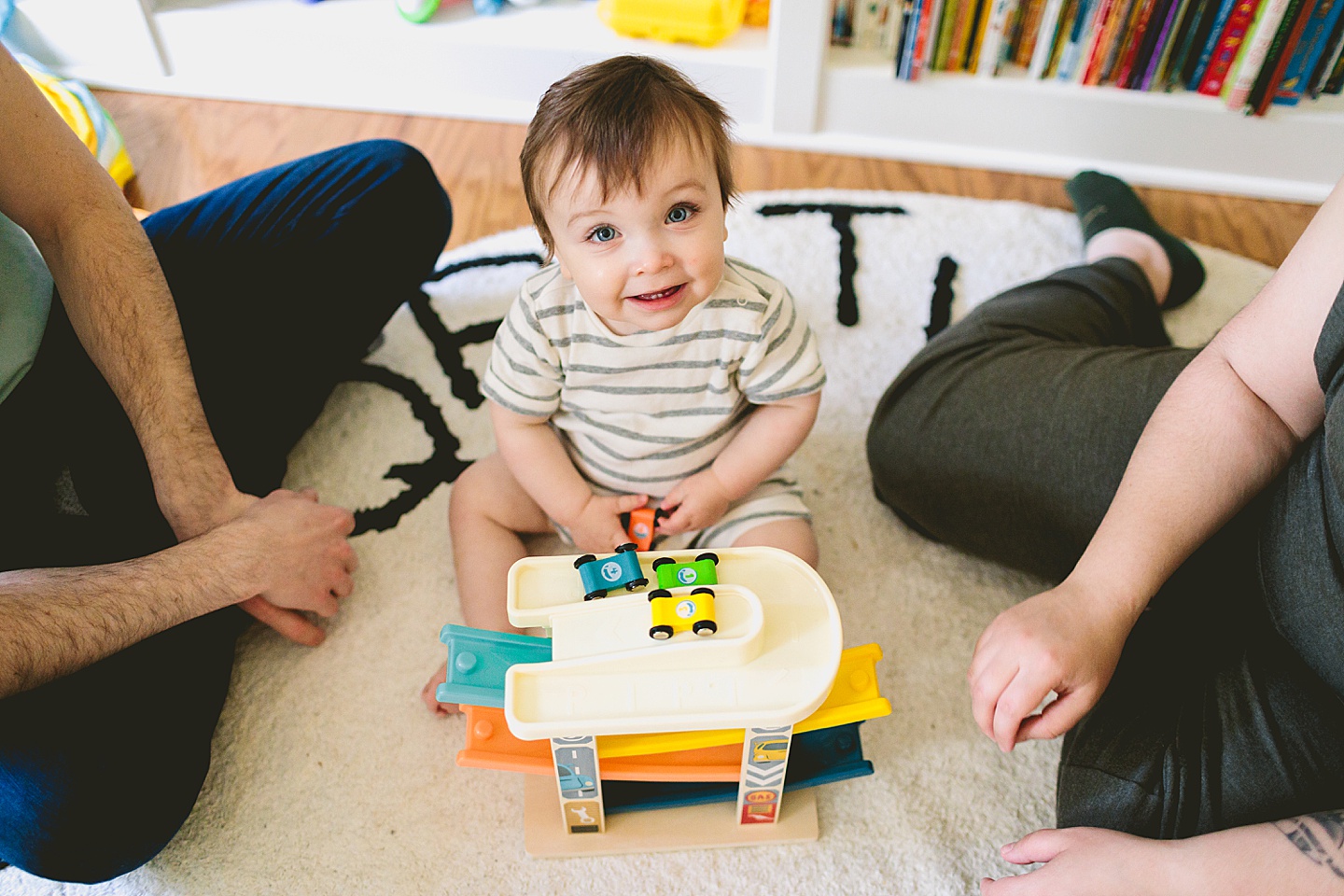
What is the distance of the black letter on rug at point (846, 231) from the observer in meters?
1.35

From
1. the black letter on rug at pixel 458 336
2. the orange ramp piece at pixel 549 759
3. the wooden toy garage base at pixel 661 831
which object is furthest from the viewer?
the black letter on rug at pixel 458 336

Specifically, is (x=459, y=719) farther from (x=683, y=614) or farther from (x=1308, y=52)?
(x=1308, y=52)

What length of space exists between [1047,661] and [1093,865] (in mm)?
167

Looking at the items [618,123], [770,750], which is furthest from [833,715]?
[618,123]

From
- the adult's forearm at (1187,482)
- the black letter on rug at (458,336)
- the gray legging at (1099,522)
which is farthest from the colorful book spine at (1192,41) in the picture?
the black letter on rug at (458,336)

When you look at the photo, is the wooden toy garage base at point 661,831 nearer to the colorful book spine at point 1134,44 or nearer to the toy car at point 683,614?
the toy car at point 683,614

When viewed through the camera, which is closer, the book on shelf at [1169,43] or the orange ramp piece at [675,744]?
the orange ramp piece at [675,744]

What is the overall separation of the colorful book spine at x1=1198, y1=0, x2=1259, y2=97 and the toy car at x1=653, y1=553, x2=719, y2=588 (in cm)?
133

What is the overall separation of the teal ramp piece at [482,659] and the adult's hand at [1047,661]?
341mm

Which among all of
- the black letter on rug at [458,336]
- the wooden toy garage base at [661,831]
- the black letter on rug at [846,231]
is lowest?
the wooden toy garage base at [661,831]

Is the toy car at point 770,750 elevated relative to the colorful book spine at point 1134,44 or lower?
lower

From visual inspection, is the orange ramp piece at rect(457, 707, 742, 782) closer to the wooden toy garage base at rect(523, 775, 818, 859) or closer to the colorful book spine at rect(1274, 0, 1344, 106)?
the wooden toy garage base at rect(523, 775, 818, 859)

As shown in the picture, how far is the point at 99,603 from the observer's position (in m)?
0.79

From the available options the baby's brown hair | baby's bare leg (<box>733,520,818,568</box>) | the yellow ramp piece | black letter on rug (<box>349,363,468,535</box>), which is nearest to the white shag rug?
black letter on rug (<box>349,363,468,535</box>)
